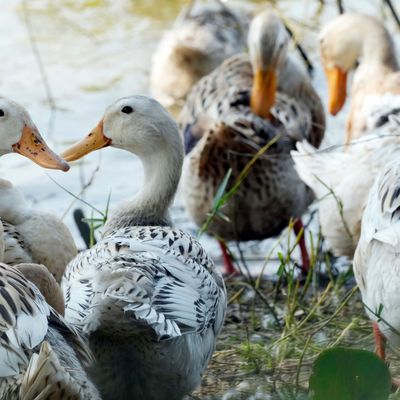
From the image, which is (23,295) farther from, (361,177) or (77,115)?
(77,115)

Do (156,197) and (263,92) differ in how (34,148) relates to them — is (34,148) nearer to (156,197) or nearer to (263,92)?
(156,197)

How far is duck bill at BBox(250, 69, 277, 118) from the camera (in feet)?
26.1

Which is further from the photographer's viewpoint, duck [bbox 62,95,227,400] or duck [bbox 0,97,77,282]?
duck [bbox 0,97,77,282]

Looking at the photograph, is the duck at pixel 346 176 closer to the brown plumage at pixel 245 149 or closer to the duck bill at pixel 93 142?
the brown plumage at pixel 245 149

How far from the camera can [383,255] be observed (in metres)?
4.99

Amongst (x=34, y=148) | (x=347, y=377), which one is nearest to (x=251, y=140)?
(x=34, y=148)

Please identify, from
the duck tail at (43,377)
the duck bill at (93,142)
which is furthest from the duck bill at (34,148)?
the duck tail at (43,377)

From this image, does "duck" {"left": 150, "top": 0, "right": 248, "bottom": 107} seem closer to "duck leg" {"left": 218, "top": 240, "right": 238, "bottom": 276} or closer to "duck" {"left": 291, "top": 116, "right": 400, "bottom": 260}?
"duck leg" {"left": 218, "top": 240, "right": 238, "bottom": 276}

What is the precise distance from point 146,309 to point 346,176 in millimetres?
2508

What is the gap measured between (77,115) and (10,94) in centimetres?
82

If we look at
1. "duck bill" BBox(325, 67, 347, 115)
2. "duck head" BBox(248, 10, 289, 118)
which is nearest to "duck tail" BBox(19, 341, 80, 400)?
"duck head" BBox(248, 10, 289, 118)

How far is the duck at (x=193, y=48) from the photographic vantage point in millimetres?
11367

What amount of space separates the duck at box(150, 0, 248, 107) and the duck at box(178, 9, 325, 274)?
8.77 ft

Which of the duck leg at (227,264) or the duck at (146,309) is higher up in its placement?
the duck at (146,309)
